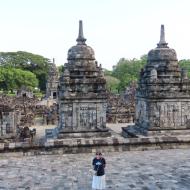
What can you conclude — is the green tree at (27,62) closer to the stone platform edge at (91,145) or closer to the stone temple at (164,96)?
the stone temple at (164,96)

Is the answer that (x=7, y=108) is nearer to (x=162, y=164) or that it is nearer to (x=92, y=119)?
(x=92, y=119)

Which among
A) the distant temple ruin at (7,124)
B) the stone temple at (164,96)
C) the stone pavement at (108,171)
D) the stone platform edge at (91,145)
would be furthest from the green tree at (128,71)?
the stone pavement at (108,171)

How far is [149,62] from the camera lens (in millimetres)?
17672

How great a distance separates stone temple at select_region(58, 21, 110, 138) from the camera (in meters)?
15.6

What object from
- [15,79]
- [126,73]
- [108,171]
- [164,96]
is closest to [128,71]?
[126,73]

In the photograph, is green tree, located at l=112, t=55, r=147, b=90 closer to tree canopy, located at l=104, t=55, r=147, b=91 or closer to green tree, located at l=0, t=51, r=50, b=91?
tree canopy, located at l=104, t=55, r=147, b=91

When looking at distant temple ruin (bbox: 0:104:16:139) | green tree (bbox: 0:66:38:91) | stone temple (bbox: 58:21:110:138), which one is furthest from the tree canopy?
stone temple (bbox: 58:21:110:138)

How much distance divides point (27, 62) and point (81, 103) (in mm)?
68207

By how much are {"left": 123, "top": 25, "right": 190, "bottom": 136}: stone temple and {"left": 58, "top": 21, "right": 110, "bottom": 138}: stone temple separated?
79.9 inches

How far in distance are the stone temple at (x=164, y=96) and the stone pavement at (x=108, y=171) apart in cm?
274

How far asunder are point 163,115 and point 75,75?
4173mm

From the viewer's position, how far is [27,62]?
8206cm

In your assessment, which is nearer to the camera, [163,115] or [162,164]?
[162,164]

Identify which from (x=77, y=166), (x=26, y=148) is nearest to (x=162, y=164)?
(x=77, y=166)
